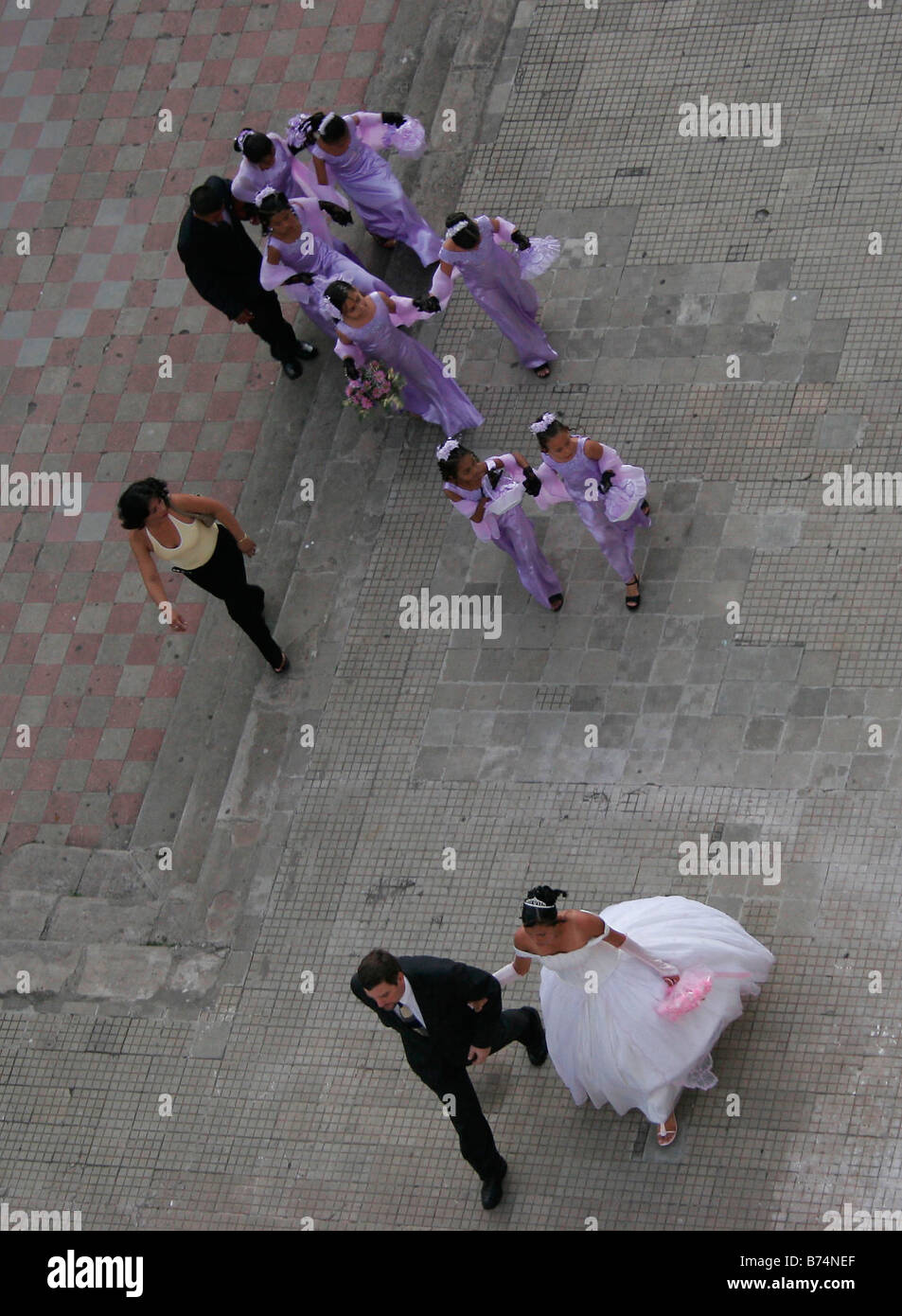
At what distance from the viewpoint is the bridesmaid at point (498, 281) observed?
1054 cm

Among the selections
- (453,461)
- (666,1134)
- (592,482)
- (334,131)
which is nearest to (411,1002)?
(666,1134)

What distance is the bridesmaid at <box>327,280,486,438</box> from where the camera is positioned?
416 inches

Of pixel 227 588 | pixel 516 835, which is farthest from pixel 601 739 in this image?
pixel 227 588

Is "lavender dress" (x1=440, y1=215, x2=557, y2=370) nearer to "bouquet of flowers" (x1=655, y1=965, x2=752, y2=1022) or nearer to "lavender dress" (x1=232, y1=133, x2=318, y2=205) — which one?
"lavender dress" (x1=232, y1=133, x2=318, y2=205)

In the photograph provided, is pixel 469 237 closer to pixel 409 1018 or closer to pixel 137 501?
pixel 137 501

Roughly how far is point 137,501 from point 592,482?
251 cm

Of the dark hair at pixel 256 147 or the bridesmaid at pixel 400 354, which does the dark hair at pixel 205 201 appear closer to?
the dark hair at pixel 256 147

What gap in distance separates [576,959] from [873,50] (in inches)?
281

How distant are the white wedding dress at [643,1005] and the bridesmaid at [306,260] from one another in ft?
15.2

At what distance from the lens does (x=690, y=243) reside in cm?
1142

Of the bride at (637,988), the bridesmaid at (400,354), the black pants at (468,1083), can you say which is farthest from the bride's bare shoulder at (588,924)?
the bridesmaid at (400,354)

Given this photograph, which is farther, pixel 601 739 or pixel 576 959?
pixel 601 739

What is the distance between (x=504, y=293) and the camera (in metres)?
→ 10.9

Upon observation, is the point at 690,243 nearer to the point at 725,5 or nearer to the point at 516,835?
the point at 725,5
